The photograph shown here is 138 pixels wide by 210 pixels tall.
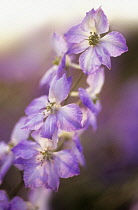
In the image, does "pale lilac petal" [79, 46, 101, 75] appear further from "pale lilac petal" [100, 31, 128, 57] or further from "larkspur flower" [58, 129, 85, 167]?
"larkspur flower" [58, 129, 85, 167]

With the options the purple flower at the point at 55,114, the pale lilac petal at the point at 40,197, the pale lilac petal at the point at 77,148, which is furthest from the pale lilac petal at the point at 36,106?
the pale lilac petal at the point at 40,197

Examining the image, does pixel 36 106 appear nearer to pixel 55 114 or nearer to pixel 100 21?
pixel 55 114

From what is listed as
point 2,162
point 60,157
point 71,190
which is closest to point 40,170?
point 60,157

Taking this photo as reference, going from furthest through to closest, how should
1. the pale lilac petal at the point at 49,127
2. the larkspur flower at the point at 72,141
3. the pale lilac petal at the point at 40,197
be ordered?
the pale lilac petal at the point at 40,197, the larkspur flower at the point at 72,141, the pale lilac petal at the point at 49,127

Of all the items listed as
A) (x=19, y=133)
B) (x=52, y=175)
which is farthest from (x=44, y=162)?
(x=19, y=133)

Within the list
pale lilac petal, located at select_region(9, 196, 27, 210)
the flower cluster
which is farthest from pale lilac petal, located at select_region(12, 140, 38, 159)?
pale lilac petal, located at select_region(9, 196, 27, 210)

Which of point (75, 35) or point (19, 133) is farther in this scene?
point (19, 133)

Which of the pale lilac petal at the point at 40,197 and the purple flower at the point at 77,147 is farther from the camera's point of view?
the pale lilac petal at the point at 40,197

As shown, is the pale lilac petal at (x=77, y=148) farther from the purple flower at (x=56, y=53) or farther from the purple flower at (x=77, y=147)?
the purple flower at (x=56, y=53)
